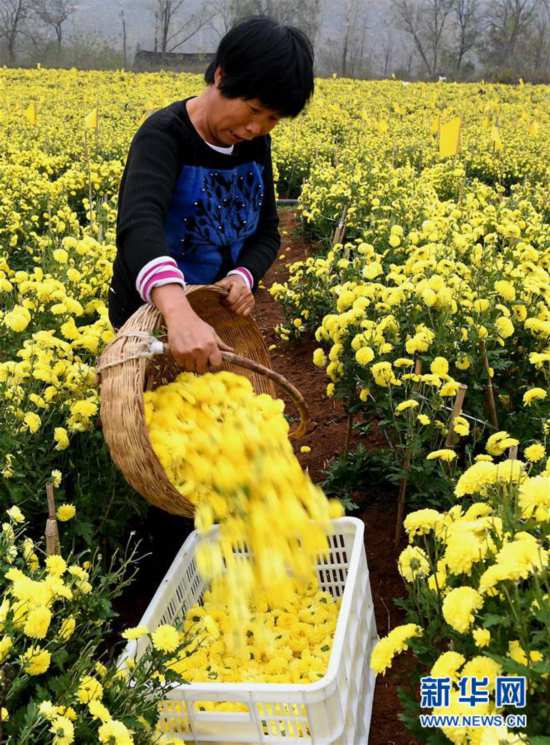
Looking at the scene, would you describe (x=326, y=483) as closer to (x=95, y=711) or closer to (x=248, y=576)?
(x=248, y=576)

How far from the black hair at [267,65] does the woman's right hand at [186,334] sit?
1.89 feet

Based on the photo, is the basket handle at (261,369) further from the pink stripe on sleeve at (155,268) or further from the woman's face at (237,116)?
the woman's face at (237,116)

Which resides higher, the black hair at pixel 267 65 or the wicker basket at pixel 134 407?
the black hair at pixel 267 65

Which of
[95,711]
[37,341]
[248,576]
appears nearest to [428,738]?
[95,711]

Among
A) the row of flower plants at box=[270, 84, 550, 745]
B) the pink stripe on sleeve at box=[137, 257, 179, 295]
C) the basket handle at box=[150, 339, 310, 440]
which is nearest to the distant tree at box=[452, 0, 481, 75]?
the row of flower plants at box=[270, 84, 550, 745]

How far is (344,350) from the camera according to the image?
2826 mm

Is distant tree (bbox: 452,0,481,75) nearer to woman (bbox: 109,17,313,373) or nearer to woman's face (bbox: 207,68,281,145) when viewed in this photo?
woman (bbox: 109,17,313,373)

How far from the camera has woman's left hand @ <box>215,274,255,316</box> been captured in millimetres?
2424

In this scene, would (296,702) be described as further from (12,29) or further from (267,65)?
(12,29)

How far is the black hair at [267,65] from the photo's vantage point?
6.56 ft

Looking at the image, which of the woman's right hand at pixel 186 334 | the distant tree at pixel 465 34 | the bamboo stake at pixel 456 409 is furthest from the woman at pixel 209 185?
the distant tree at pixel 465 34

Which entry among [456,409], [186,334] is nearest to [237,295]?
[186,334]

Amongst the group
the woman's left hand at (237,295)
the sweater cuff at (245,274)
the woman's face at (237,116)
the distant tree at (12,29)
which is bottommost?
the woman's left hand at (237,295)

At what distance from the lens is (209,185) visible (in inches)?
92.4
